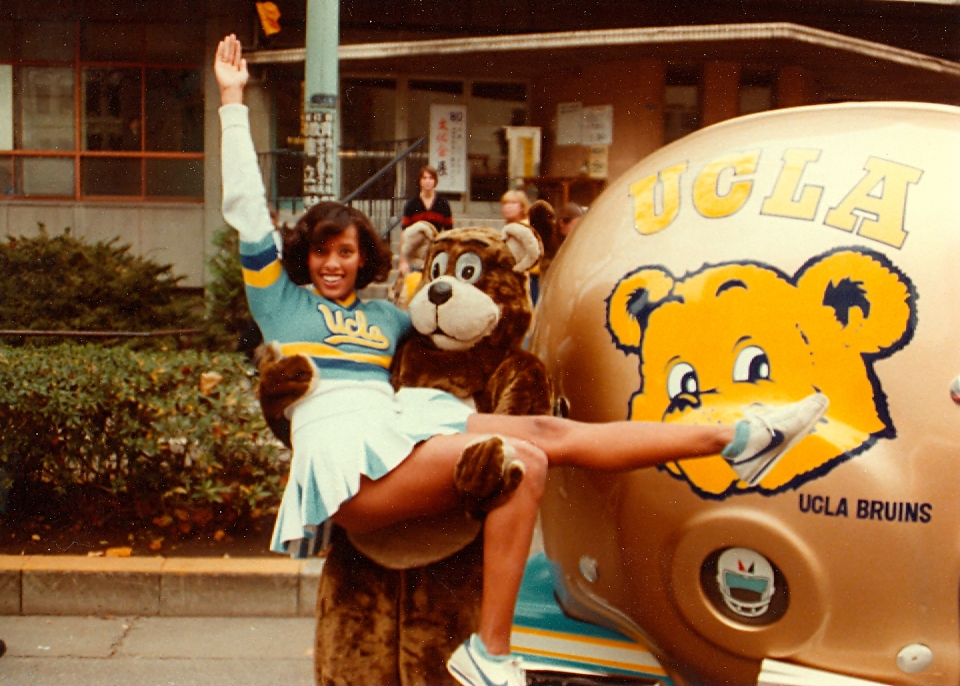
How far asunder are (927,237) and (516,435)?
3.29 feet

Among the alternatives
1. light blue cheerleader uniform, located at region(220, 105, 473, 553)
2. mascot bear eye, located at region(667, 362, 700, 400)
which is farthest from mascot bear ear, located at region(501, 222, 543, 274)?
mascot bear eye, located at region(667, 362, 700, 400)

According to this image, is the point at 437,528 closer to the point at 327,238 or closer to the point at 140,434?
the point at 327,238

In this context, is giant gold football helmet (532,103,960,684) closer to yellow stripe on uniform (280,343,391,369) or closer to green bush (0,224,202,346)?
yellow stripe on uniform (280,343,391,369)

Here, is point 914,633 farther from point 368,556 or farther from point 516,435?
point 368,556

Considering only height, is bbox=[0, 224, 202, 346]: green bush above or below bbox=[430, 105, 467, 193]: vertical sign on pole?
below

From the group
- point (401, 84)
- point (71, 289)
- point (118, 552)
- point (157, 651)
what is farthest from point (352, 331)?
point (401, 84)

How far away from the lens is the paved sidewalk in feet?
13.9

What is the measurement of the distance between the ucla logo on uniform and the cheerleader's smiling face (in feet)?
0.24

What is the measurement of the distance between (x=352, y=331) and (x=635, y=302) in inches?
30.1

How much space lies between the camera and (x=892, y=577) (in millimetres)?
2154

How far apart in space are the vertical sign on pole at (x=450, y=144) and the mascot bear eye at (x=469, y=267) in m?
13.0

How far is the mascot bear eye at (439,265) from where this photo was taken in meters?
2.79

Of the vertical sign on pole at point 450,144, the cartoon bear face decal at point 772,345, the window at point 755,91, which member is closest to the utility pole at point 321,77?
the cartoon bear face decal at point 772,345

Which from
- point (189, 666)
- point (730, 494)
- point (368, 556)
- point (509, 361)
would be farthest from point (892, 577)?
point (189, 666)
